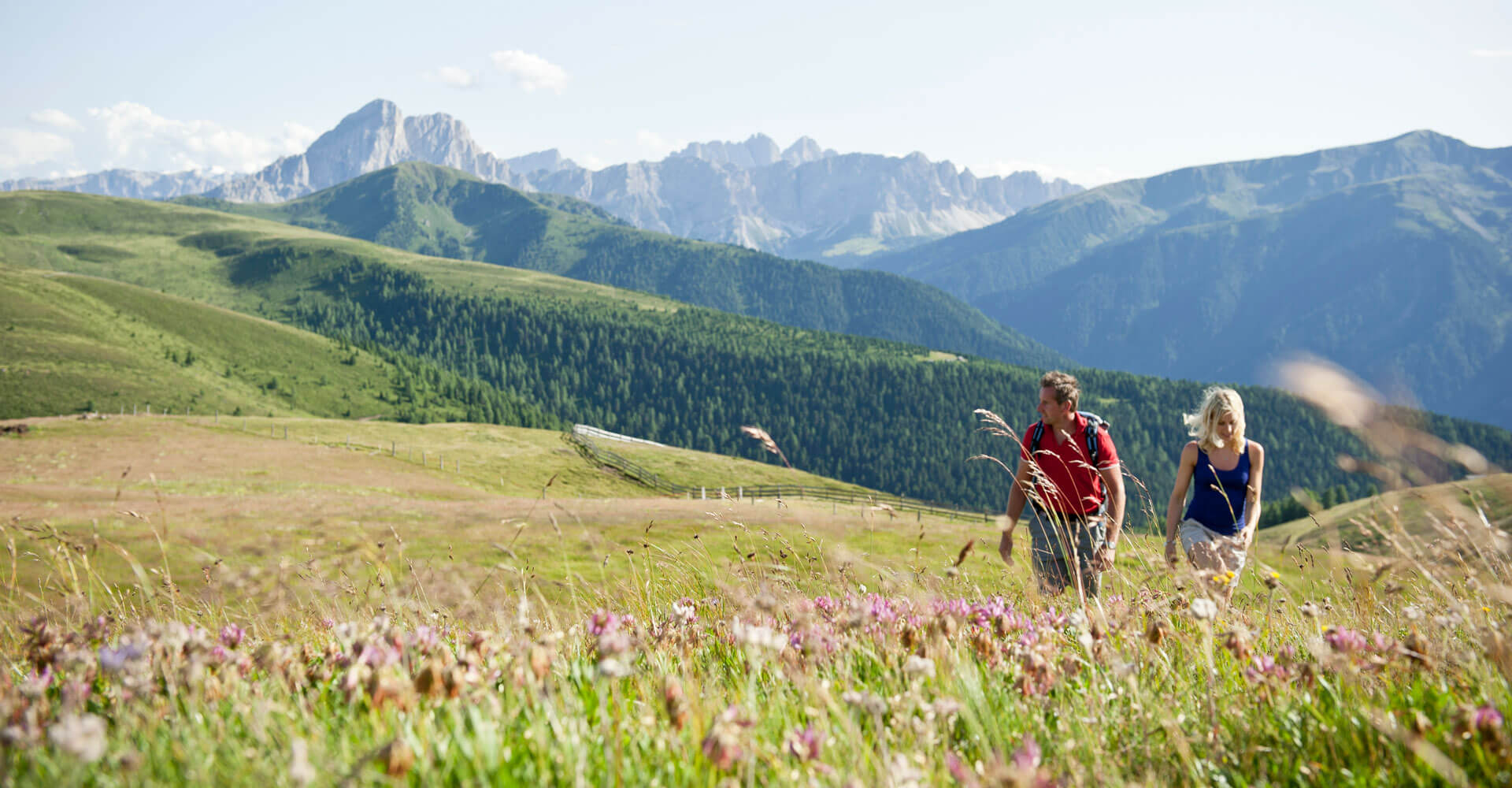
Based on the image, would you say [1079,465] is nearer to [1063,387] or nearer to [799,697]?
[1063,387]

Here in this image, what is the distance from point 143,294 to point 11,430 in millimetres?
130400

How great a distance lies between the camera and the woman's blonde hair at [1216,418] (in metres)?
6.71

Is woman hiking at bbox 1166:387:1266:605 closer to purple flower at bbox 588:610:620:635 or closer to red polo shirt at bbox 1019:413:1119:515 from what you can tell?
red polo shirt at bbox 1019:413:1119:515

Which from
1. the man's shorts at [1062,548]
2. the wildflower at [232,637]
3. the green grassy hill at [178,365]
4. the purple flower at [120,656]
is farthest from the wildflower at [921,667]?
the green grassy hill at [178,365]

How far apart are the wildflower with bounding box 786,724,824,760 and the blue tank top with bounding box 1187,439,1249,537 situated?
218 inches

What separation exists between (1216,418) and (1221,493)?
620 mm

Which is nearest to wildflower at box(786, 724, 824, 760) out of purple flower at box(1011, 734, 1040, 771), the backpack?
purple flower at box(1011, 734, 1040, 771)

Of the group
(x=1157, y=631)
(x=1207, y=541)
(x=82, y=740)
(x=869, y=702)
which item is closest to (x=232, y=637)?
(x=82, y=740)

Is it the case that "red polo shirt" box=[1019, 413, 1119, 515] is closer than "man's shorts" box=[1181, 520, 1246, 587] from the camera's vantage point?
No

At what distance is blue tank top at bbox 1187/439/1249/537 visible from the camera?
671 cm

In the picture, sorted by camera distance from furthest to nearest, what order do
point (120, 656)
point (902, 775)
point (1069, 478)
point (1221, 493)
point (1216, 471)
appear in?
point (1216, 471) → point (1221, 493) → point (1069, 478) → point (120, 656) → point (902, 775)

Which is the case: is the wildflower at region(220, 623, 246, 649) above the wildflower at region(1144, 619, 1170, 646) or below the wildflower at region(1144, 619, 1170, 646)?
below

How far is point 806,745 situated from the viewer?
2.38 metres

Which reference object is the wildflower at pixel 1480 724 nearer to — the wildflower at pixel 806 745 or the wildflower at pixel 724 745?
the wildflower at pixel 806 745
